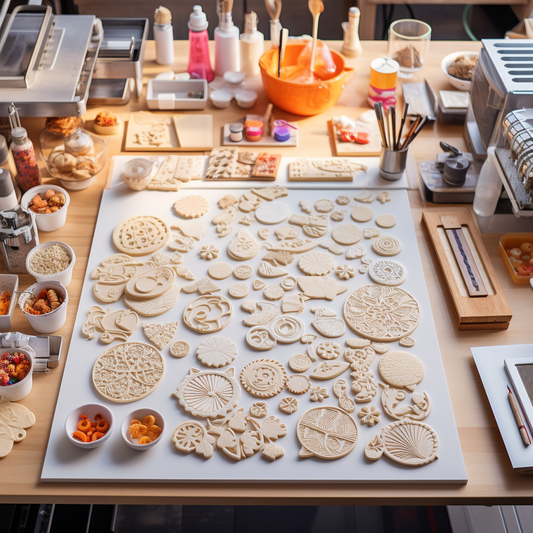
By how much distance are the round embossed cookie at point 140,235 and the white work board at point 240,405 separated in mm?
27

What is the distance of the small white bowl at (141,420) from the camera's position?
107 centimetres

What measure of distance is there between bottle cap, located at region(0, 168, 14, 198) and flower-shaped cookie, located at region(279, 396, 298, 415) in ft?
2.90

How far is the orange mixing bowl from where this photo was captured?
1817 millimetres

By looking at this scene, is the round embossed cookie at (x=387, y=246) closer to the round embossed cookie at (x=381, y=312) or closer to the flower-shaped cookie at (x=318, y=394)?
the round embossed cookie at (x=381, y=312)

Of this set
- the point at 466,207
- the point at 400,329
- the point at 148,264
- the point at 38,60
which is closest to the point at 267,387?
the point at 400,329

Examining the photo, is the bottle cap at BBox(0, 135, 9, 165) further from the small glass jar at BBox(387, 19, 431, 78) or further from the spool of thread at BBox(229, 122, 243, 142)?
the small glass jar at BBox(387, 19, 431, 78)

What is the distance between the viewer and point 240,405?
3.83 ft

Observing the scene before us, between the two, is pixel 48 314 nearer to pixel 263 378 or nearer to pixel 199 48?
pixel 263 378

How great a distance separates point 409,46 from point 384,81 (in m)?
0.27

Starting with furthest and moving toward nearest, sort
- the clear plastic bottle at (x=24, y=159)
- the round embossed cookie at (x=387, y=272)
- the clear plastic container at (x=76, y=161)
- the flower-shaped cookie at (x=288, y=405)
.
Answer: the clear plastic container at (x=76, y=161)
the clear plastic bottle at (x=24, y=159)
the round embossed cookie at (x=387, y=272)
the flower-shaped cookie at (x=288, y=405)

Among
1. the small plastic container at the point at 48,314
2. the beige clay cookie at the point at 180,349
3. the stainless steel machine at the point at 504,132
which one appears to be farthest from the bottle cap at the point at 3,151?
the stainless steel machine at the point at 504,132

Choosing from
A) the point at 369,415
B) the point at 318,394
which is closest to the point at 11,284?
the point at 318,394

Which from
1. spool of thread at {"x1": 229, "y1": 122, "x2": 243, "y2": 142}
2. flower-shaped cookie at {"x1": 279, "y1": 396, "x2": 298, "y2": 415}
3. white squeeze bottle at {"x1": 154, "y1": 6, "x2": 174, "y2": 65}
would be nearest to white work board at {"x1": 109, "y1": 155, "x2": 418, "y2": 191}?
spool of thread at {"x1": 229, "y1": 122, "x2": 243, "y2": 142}

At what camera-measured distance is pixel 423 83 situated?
204cm
